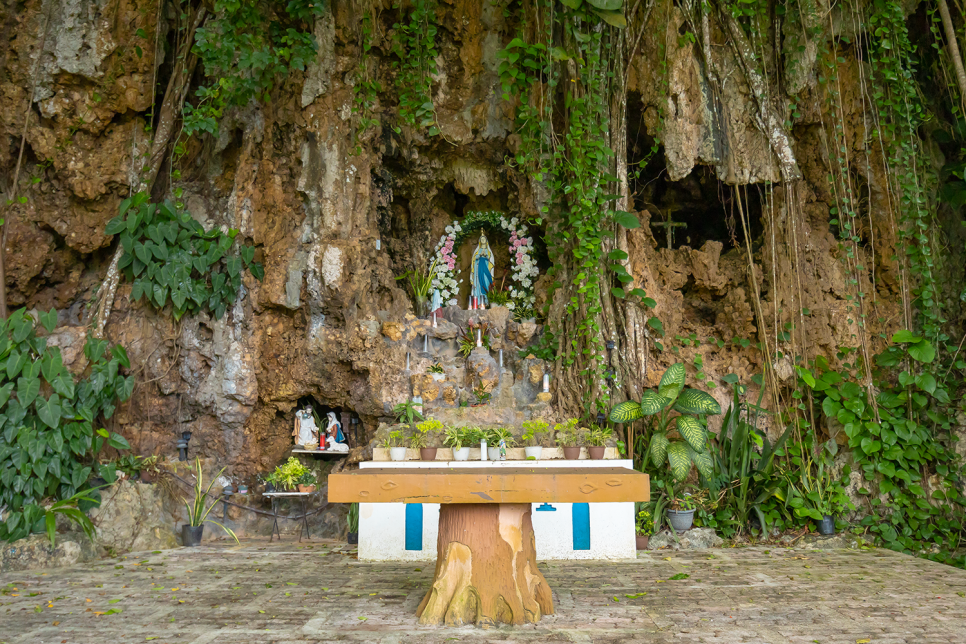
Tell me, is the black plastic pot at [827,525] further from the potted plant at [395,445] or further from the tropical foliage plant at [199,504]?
the tropical foliage plant at [199,504]

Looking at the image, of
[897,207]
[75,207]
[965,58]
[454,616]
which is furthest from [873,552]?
[75,207]

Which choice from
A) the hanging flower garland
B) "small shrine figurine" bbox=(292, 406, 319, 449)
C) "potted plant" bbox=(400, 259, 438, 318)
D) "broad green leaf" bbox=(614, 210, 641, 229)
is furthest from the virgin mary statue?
"small shrine figurine" bbox=(292, 406, 319, 449)

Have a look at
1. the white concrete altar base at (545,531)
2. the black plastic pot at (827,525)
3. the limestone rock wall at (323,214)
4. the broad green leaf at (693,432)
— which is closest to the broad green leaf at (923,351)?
the limestone rock wall at (323,214)

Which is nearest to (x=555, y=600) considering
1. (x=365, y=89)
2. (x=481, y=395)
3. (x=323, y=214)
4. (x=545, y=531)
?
(x=545, y=531)

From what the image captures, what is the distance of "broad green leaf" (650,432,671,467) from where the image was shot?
5.96m

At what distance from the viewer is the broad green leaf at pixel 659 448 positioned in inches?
235

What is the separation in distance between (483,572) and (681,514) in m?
2.84

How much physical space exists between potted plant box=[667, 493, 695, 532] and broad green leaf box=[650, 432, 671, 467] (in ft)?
1.17

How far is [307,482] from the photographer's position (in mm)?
6578

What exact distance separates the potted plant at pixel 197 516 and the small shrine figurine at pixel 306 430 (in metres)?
0.76

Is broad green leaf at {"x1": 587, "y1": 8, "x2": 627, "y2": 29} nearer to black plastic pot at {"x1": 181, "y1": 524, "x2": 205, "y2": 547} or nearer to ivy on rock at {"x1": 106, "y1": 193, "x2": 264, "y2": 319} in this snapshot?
ivy on rock at {"x1": 106, "y1": 193, "x2": 264, "y2": 319}

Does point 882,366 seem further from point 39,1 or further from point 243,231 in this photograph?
point 39,1

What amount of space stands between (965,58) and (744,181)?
215cm

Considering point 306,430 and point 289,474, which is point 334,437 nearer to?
point 306,430
